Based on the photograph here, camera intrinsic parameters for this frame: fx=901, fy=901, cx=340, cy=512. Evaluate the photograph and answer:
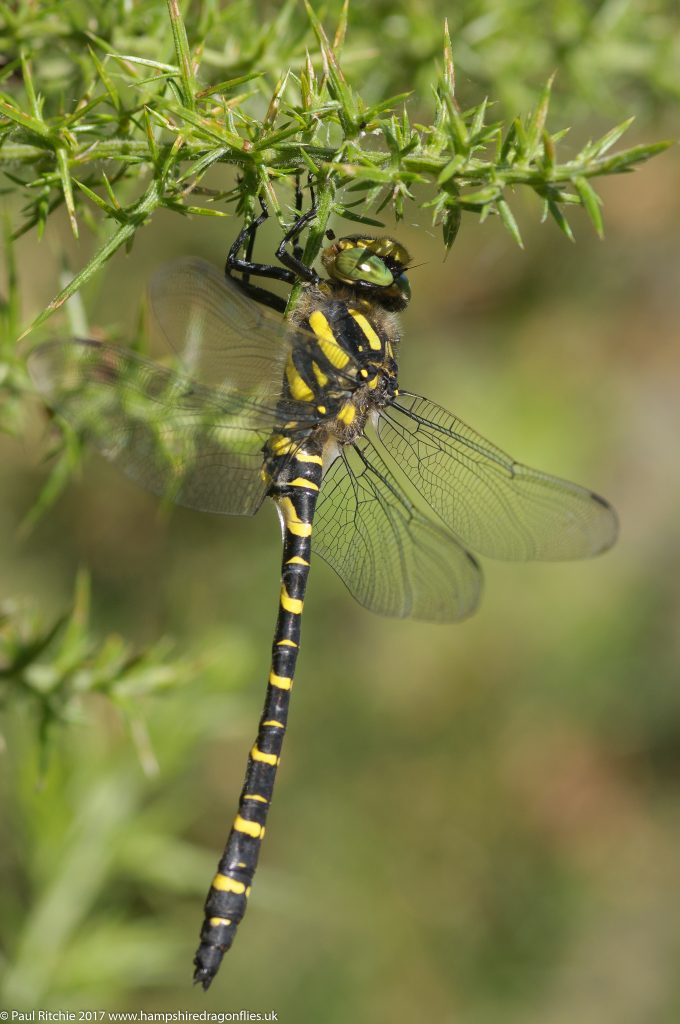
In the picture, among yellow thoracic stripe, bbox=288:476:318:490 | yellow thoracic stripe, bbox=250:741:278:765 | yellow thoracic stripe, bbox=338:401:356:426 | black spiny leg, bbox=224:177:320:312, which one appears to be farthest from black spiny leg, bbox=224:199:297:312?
yellow thoracic stripe, bbox=250:741:278:765

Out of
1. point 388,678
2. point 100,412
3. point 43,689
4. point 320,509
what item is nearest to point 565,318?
point 388,678

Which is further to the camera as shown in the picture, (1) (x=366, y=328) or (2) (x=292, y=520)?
(2) (x=292, y=520)

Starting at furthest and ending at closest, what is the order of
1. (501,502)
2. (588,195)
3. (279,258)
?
1. (501,502)
2. (279,258)
3. (588,195)

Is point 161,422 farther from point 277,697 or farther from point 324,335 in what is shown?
point 277,697

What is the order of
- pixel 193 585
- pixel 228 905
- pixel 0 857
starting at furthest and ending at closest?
pixel 193 585 < pixel 0 857 < pixel 228 905

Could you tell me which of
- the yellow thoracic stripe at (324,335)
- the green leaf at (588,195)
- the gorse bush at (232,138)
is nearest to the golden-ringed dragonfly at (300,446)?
the yellow thoracic stripe at (324,335)

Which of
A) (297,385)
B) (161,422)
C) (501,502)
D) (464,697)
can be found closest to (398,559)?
(501,502)

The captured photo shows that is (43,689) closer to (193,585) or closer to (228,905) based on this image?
(228,905)
